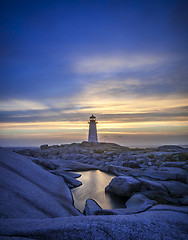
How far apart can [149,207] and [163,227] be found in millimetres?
2711

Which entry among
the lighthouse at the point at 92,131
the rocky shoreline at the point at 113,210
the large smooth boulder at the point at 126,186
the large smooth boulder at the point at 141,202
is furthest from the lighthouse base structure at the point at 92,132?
the large smooth boulder at the point at 141,202

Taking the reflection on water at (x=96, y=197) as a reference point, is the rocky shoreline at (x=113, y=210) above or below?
above

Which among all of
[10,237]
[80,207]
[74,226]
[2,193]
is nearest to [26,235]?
[10,237]

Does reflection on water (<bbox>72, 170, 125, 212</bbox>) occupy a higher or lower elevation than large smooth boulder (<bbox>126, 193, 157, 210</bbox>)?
lower

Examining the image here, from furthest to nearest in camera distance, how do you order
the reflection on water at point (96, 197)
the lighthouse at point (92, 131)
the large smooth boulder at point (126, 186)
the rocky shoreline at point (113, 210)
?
1. the lighthouse at point (92, 131)
2. the large smooth boulder at point (126, 186)
3. the reflection on water at point (96, 197)
4. the rocky shoreline at point (113, 210)

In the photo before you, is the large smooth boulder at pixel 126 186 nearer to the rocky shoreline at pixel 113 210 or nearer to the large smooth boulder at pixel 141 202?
the rocky shoreline at pixel 113 210

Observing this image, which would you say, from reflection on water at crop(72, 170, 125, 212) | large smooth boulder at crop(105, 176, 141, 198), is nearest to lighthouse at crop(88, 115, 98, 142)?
reflection on water at crop(72, 170, 125, 212)

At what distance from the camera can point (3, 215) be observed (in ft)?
12.3

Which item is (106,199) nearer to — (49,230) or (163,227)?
(163,227)

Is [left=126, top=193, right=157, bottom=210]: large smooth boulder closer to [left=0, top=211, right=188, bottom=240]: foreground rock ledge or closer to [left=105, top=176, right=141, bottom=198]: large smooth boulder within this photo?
[left=105, top=176, right=141, bottom=198]: large smooth boulder

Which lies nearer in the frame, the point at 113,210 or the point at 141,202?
the point at 113,210

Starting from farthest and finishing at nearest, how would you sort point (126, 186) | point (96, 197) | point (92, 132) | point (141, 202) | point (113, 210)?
point (92, 132) < point (96, 197) < point (126, 186) < point (141, 202) < point (113, 210)

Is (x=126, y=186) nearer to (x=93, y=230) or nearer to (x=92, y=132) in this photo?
(x=93, y=230)

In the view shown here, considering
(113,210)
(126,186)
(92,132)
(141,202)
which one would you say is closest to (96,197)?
(126,186)
